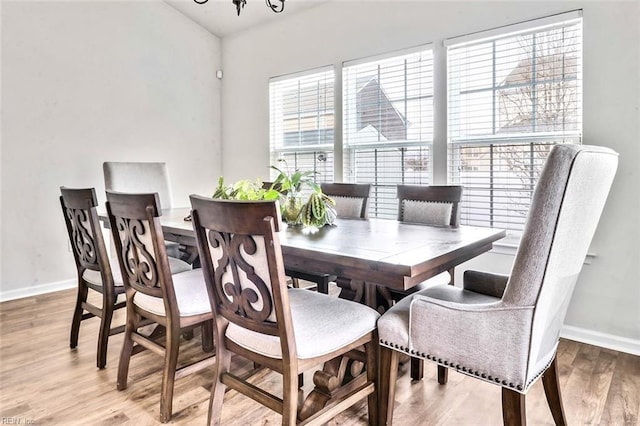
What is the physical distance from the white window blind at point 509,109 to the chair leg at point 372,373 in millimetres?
1799

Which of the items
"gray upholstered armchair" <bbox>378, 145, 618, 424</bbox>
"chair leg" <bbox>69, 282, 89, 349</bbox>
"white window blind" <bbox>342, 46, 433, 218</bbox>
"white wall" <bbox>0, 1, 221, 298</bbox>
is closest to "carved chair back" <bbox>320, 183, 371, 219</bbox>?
"white window blind" <bbox>342, 46, 433, 218</bbox>

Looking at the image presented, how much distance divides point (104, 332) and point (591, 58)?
3.29m

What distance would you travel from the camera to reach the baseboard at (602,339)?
2.52 meters

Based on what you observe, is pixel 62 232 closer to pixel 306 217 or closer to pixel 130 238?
pixel 130 238

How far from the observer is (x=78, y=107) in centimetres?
394

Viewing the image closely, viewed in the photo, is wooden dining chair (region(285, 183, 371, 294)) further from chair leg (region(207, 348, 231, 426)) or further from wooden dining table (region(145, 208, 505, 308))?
chair leg (region(207, 348, 231, 426))

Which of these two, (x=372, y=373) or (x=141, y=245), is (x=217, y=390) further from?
(x=141, y=245)

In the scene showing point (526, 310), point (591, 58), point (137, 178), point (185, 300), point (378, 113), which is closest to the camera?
point (526, 310)

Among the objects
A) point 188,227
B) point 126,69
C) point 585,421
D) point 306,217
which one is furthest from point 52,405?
point 126,69

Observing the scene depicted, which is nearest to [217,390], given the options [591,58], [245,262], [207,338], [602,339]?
[245,262]

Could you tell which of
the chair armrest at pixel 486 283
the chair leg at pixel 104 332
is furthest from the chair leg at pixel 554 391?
the chair leg at pixel 104 332

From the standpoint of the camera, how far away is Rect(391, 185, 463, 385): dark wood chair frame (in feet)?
7.18

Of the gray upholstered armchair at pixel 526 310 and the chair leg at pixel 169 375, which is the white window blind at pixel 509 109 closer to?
the gray upholstered armchair at pixel 526 310

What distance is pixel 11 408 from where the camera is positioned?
1.91 meters
